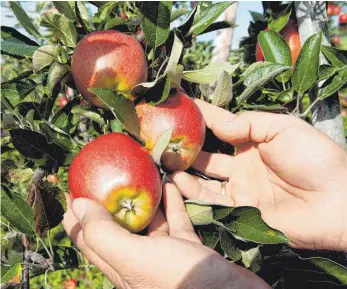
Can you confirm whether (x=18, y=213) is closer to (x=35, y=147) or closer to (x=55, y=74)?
(x=35, y=147)

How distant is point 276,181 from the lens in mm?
1146

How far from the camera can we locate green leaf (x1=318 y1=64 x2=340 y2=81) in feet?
3.45

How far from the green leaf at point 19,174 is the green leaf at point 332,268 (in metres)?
0.60

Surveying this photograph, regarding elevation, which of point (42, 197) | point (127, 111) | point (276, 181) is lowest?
point (276, 181)

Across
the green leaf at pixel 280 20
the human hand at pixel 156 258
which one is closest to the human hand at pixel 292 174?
the human hand at pixel 156 258

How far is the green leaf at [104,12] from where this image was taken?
96 centimetres

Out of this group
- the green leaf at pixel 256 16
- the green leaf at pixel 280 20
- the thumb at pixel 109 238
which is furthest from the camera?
the green leaf at pixel 256 16

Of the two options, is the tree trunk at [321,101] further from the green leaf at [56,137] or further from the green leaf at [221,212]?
the green leaf at [56,137]

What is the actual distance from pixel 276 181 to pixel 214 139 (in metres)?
0.18

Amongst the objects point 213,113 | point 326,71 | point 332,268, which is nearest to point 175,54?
point 213,113

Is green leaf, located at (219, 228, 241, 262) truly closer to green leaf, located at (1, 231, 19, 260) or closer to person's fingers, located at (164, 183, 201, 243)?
person's fingers, located at (164, 183, 201, 243)

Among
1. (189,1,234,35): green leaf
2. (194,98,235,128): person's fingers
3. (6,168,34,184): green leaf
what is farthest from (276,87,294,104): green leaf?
(6,168,34,184): green leaf

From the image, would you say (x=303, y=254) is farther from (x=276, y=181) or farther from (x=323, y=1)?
(x=323, y=1)

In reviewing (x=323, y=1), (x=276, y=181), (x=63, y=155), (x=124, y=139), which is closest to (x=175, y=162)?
(x=124, y=139)
